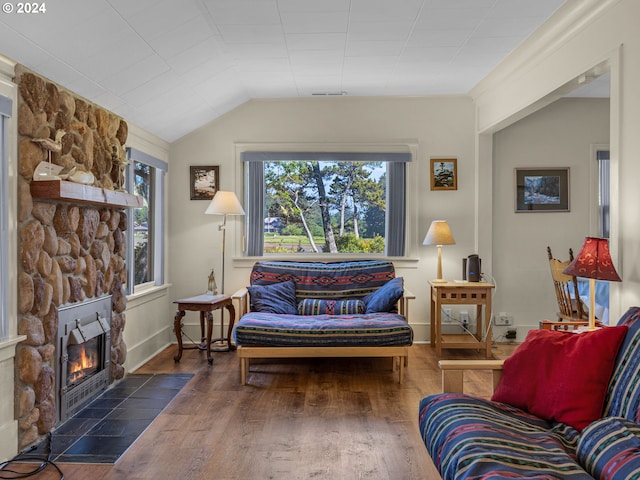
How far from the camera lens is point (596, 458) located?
1.69 m

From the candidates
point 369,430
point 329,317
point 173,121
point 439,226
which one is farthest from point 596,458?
point 173,121

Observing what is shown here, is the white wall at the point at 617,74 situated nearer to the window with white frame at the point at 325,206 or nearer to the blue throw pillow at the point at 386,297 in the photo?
the blue throw pillow at the point at 386,297

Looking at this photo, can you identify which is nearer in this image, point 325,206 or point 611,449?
point 611,449

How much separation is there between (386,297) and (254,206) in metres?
1.74

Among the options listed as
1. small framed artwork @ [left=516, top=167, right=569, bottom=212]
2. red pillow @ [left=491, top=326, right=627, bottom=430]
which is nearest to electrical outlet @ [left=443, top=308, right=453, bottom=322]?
small framed artwork @ [left=516, top=167, right=569, bottom=212]

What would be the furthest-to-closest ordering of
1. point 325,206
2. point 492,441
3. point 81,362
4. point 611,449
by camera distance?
point 325,206 < point 81,362 < point 492,441 < point 611,449

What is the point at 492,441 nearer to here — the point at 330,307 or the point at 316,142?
the point at 330,307

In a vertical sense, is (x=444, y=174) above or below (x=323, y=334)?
above

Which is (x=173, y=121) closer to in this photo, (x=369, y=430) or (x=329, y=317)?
(x=329, y=317)

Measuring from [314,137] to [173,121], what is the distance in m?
1.42

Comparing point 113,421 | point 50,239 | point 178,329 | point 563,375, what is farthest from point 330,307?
point 563,375

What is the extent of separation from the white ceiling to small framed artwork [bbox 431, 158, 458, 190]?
79 centimetres

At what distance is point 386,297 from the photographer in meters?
4.55

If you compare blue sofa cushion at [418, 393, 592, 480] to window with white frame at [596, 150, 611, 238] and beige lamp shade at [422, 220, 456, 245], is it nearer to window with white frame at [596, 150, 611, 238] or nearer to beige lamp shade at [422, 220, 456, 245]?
beige lamp shade at [422, 220, 456, 245]
